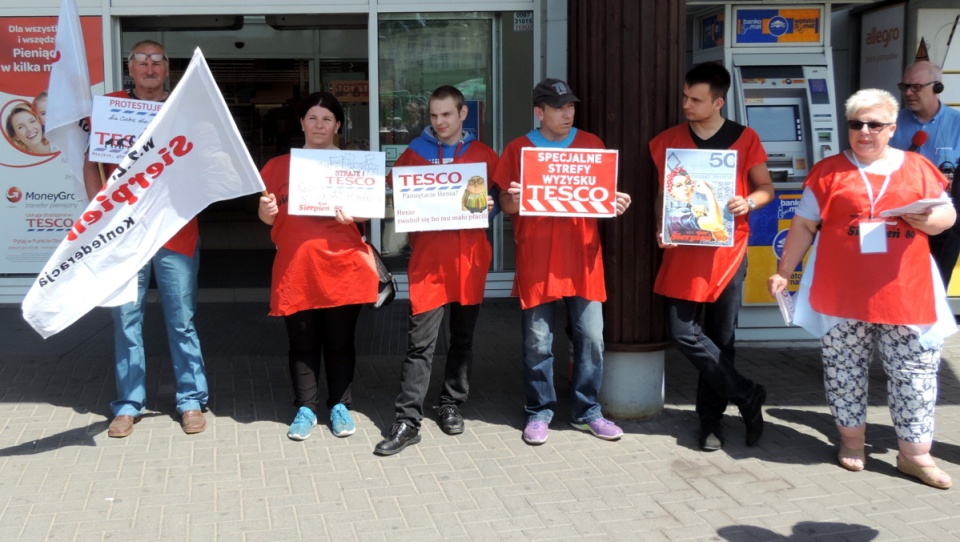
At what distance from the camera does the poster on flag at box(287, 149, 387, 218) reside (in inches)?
188

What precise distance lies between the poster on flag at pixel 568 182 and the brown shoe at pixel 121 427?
7.64ft

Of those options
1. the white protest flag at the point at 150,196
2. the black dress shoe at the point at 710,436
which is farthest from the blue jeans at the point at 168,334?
the black dress shoe at the point at 710,436

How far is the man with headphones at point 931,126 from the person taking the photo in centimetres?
554

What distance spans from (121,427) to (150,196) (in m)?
1.23

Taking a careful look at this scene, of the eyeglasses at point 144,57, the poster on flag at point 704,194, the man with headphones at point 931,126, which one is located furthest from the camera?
the man with headphones at point 931,126

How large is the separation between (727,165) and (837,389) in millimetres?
1182

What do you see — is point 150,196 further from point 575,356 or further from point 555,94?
point 575,356

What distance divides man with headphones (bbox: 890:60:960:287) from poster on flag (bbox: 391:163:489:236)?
98.8 inches

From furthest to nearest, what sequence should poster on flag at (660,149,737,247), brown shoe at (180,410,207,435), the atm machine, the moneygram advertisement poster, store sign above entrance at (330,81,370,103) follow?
store sign above entrance at (330,81,370,103)
the moneygram advertisement poster
the atm machine
brown shoe at (180,410,207,435)
poster on flag at (660,149,737,247)

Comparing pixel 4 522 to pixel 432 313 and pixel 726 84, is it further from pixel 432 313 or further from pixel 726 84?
pixel 726 84

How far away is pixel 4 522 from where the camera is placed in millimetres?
4051

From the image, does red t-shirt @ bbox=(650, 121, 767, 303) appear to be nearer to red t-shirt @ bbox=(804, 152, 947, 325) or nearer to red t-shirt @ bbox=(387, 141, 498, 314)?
red t-shirt @ bbox=(804, 152, 947, 325)

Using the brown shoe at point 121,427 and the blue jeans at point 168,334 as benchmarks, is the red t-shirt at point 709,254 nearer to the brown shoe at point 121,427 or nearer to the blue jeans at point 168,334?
the blue jeans at point 168,334

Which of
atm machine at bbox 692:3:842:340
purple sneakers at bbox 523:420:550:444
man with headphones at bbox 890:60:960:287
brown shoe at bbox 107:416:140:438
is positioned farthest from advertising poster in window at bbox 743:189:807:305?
brown shoe at bbox 107:416:140:438
